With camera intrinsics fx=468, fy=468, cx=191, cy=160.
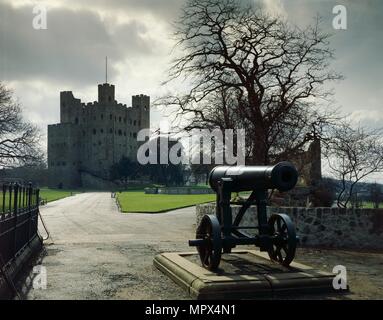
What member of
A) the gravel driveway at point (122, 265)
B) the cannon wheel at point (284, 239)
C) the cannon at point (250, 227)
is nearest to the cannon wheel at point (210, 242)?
the cannon at point (250, 227)

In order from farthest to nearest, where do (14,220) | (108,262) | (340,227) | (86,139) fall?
(86,139) < (340,227) < (108,262) < (14,220)

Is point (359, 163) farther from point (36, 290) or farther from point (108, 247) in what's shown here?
point (36, 290)

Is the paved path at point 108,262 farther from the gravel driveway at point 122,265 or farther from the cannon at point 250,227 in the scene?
the cannon at point 250,227

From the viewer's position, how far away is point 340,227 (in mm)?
12477

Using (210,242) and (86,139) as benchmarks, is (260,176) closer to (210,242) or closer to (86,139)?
(210,242)

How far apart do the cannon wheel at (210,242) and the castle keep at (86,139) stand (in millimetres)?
99955

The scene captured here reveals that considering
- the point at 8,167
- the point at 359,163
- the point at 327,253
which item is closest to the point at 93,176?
the point at 8,167

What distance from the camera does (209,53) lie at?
17438 millimetres

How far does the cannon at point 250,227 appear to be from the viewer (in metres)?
7.41

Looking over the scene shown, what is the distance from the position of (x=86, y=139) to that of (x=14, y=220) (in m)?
105

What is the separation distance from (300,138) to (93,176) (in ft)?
302

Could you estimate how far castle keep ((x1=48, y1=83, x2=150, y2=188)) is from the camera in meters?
109

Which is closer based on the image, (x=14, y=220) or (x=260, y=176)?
(x=260, y=176)

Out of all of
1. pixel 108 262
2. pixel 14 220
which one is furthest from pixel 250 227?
pixel 14 220
